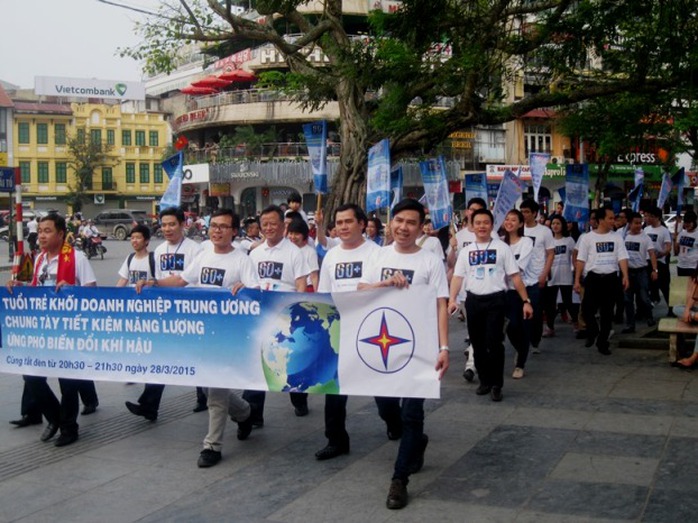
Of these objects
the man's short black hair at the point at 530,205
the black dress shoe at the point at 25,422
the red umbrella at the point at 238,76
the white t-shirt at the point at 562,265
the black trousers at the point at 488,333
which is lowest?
the black dress shoe at the point at 25,422

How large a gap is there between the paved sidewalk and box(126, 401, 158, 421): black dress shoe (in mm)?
114

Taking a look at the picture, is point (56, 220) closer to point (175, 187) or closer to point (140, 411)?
point (140, 411)

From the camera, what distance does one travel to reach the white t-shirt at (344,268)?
6520 mm

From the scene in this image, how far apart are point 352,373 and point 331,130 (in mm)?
42331

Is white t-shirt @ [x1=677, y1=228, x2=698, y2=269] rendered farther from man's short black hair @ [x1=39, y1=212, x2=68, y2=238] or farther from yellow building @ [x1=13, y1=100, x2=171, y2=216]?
yellow building @ [x1=13, y1=100, x2=171, y2=216]

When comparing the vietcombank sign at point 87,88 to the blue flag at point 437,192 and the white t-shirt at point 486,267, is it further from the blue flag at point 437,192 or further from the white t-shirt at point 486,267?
the white t-shirt at point 486,267

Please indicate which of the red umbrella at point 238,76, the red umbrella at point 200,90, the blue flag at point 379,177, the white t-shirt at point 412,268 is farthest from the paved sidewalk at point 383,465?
the red umbrella at point 200,90

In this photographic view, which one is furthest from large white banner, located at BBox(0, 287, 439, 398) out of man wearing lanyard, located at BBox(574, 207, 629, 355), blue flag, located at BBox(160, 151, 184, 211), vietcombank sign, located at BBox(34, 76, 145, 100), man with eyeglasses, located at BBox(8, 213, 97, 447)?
vietcombank sign, located at BBox(34, 76, 145, 100)

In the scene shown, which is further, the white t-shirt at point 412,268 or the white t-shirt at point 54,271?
the white t-shirt at point 54,271

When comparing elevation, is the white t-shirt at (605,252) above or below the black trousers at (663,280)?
above

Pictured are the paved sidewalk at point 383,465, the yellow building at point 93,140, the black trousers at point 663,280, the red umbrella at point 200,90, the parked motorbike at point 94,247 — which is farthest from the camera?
the yellow building at point 93,140

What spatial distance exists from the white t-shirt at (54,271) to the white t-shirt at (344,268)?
2.07m

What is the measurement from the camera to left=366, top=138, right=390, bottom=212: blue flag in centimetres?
1034

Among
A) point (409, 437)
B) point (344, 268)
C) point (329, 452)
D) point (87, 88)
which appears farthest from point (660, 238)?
point (87, 88)
